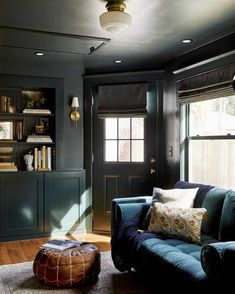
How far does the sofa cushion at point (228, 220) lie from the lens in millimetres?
2733

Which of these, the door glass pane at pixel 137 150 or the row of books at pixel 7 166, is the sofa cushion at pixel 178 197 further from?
the row of books at pixel 7 166

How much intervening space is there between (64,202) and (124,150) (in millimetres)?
1100

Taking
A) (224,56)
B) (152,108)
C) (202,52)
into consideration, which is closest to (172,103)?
(152,108)

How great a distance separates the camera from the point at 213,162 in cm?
379

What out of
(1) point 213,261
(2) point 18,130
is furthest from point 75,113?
(1) point 213,261

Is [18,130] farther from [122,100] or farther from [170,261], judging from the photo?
[170,261]

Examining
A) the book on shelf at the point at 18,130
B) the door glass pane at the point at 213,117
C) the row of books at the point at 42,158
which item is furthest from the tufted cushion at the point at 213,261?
the book on shelf at the point at 18,130

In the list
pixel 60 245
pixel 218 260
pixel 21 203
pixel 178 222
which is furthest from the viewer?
pixel 21 203

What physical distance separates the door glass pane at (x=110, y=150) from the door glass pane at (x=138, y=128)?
31 centimetres

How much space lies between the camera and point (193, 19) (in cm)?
298

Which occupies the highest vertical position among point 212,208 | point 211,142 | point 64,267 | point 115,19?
point 115,19

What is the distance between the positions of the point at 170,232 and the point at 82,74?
2.85 metres

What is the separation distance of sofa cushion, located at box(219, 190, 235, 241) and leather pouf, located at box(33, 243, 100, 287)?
1.11m

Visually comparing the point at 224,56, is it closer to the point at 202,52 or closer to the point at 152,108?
the point at 202,52
